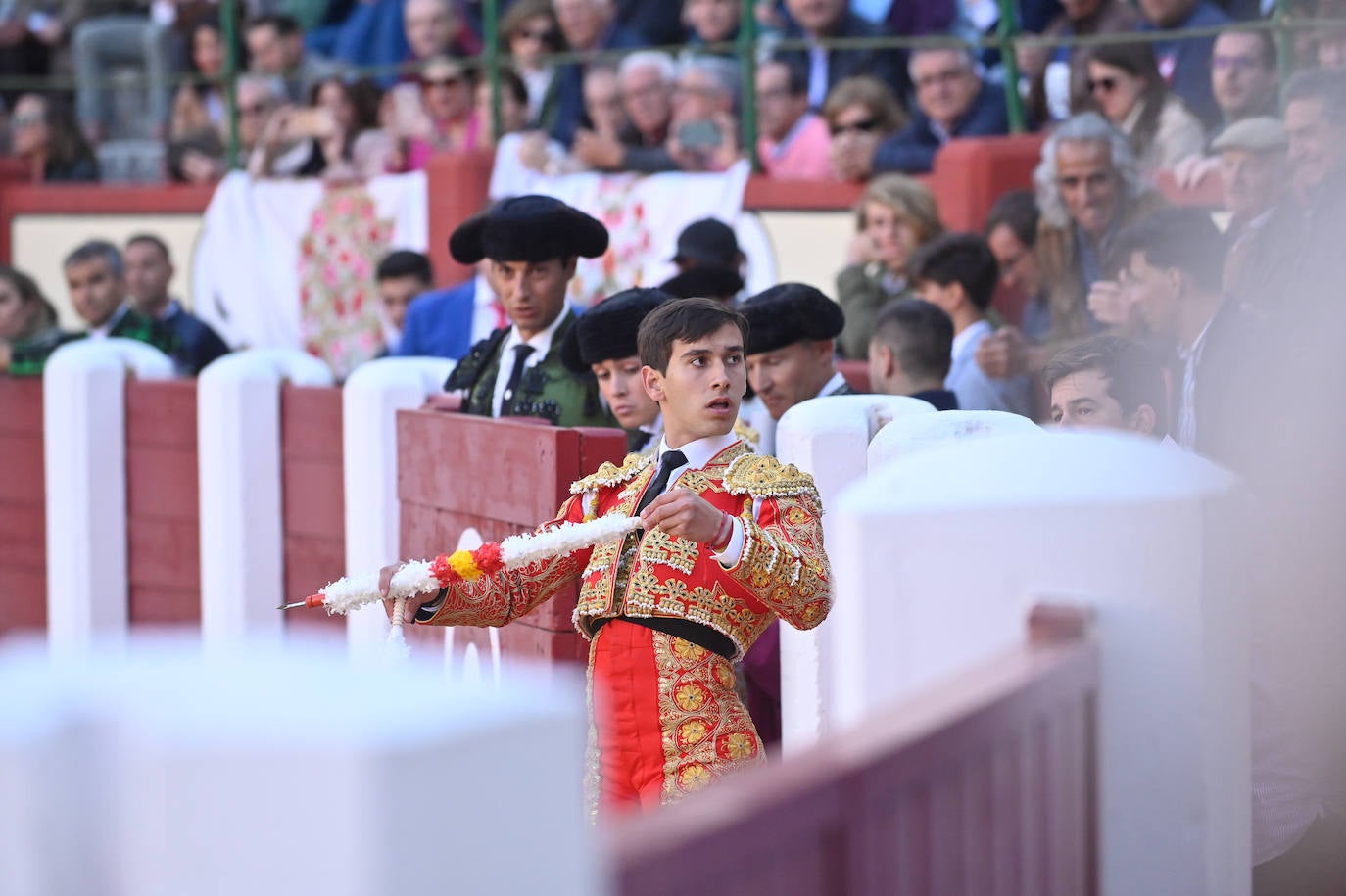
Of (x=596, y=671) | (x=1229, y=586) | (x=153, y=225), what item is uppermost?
(x=153, y=225)

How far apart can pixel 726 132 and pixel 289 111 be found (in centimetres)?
263

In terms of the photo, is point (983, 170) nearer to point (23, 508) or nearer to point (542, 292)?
point (542, 292)

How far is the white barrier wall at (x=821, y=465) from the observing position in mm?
3877

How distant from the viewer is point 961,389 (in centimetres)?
516

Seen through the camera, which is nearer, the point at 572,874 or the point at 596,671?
the point at 572,874

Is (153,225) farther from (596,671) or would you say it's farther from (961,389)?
(596,671)

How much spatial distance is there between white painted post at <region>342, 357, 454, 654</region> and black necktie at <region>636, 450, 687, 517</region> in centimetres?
230

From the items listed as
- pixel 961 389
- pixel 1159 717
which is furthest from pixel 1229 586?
pixel 961 389

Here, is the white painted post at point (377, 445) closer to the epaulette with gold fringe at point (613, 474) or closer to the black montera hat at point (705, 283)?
the black montera hat at point (705, 283)

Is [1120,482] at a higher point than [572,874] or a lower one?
higher

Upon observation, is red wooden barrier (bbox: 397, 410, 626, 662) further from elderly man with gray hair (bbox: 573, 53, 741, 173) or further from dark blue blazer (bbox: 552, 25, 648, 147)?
dark blue blazer (bbox: 552, 25, 648, 147)

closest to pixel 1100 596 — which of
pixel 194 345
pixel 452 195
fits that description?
pixel 194 345

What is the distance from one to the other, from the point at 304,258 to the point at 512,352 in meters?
4.64

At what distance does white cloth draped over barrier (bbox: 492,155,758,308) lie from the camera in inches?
285
